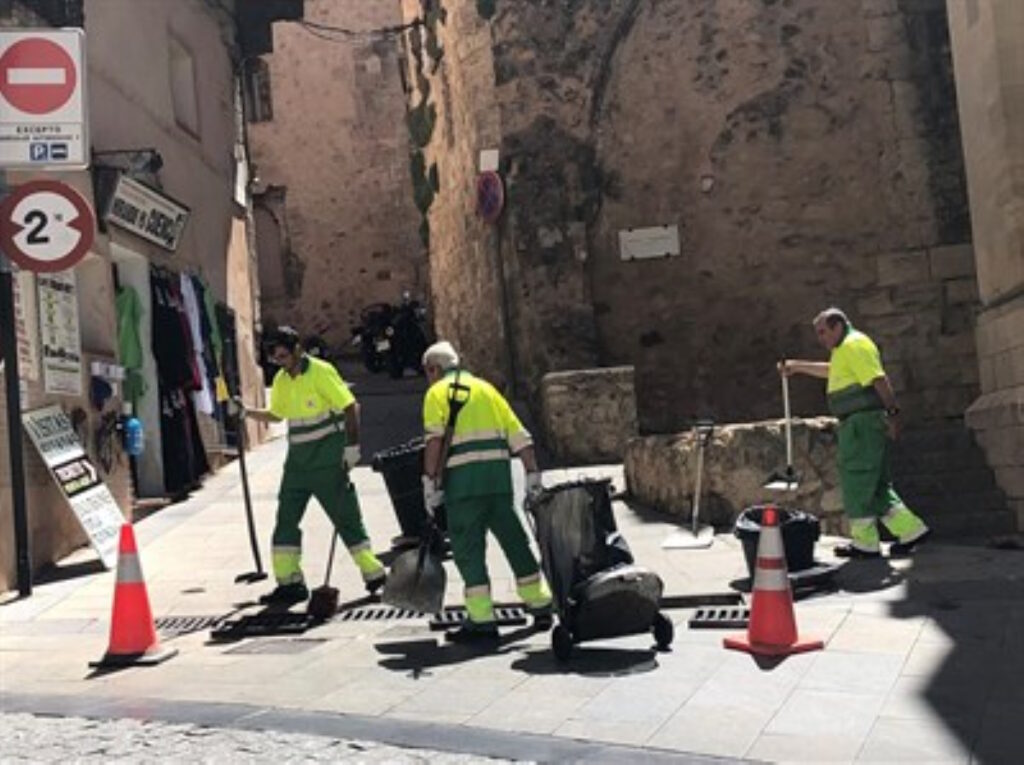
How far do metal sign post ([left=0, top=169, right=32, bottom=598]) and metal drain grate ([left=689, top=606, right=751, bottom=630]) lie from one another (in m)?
4.71

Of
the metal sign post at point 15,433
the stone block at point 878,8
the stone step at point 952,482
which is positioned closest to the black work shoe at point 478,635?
the metal sign post at point 15,433

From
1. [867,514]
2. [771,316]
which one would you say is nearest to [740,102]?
[771,316]

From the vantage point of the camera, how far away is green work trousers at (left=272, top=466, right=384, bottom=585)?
7.20 meters

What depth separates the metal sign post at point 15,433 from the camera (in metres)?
8.04

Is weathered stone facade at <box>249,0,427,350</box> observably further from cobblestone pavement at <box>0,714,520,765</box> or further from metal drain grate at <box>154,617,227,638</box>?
cobblestone pavement at <box>0,714,520,765</box>

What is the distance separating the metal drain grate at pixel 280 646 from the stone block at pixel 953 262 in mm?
10311

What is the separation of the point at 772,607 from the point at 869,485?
2.17 m

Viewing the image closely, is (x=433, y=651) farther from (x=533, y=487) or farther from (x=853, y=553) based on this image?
(x=853, y=553)

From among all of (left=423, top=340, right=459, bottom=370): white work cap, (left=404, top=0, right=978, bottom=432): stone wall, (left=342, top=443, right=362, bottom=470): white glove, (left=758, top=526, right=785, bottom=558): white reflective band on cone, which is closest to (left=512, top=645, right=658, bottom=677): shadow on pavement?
(left=758, top=526, right=785, bottom=558): white reflective band on cone

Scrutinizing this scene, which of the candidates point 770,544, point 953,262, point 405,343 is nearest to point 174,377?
point 770,544

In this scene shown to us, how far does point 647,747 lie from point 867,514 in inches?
142

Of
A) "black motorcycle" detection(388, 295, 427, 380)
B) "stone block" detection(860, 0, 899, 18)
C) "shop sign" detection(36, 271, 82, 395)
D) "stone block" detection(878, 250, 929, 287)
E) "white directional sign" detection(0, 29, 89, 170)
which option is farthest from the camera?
"black motorcycle" detection(388, 295, 427, 380)

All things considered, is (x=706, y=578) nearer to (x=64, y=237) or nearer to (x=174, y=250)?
(x=64, y=237)

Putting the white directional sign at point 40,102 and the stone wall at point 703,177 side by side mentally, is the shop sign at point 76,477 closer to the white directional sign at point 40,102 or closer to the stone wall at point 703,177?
the white directional sign at point 40,102
